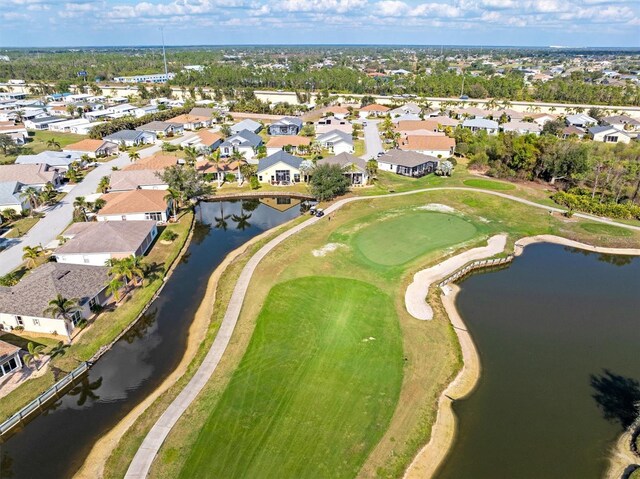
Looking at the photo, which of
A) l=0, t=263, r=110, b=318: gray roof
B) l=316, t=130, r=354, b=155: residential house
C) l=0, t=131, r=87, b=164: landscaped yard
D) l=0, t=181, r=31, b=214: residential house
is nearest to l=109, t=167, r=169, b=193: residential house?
l=0, t=181, r=31, b=214: residential house

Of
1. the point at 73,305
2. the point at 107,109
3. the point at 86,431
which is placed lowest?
the point at 86,431

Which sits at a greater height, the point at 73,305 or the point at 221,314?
the point at 73,305

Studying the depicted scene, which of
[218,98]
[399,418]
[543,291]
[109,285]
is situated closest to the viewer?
[399,418]

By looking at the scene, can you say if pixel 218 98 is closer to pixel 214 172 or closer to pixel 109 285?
pixel 214 172

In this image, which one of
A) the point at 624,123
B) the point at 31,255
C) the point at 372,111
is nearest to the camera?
the point at 31,255

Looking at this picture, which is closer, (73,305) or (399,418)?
(399,418)

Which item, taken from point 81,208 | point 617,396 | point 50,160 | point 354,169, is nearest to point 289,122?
point 354,169

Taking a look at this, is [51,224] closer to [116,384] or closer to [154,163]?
[154,163]

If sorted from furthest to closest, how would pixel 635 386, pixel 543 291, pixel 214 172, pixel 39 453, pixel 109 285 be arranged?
pixel 214 172
pixel 543 291
pixel 109 285
pixel 635 386
pixel 39 453

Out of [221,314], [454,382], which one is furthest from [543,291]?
[221,314]
